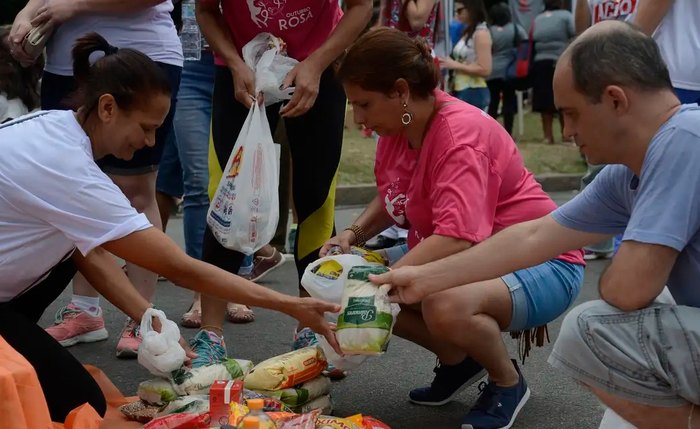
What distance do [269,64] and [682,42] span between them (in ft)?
5.14

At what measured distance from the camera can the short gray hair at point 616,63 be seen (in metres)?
2.36

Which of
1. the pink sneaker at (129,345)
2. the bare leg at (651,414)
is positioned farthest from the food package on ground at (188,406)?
the bare leg at (651,414)

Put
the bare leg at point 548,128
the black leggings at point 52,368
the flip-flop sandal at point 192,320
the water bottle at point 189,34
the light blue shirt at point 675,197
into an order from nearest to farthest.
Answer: the light blue shirt at point 675,197
the black leggings at point 52,368
the flip-flop sandal at point 192,320
the water bottle at point 189,34
the bare leg at point 548,128

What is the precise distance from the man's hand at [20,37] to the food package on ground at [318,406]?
1.76 meters

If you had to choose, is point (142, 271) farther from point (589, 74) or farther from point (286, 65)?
point (589, 74)

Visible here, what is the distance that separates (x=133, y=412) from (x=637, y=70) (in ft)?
5.91

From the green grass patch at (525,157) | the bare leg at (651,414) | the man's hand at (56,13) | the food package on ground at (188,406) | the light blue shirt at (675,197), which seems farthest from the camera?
the green grass patch at (525,157)

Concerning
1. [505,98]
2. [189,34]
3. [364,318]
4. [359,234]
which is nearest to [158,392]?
[364,318]

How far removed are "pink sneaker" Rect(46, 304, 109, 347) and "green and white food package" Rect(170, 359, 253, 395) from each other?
108cm

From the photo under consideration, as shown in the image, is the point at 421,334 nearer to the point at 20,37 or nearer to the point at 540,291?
the point at 540,291

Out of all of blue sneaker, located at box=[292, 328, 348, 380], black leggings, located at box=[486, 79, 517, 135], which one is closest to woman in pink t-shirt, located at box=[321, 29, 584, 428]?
blue sneaker, located at box=[292, 328, 348, 380]

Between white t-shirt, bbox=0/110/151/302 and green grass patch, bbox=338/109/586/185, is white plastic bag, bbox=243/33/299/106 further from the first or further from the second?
green grass patch, bbox=338/109/586/185

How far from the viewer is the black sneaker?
3549 mm

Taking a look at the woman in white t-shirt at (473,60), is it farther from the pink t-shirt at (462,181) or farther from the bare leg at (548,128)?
the pink t-shirt at (462,181)
